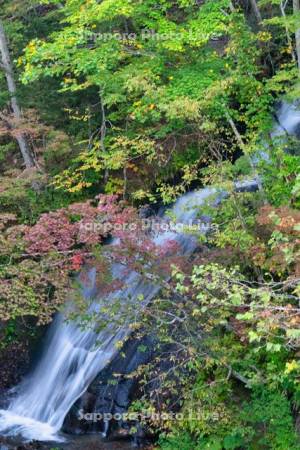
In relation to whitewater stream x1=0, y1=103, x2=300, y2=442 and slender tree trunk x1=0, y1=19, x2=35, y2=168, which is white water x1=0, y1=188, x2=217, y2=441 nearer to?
whitewater stream x1=0, y1=103, x2=300, y2=442

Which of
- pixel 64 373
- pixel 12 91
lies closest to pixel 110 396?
pixel 64 373

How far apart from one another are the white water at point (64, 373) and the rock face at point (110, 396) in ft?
0.58

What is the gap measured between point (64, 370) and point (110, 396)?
163 cm

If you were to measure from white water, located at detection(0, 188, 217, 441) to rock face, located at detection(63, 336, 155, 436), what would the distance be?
178mm

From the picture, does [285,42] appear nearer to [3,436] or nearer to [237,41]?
[237,41]

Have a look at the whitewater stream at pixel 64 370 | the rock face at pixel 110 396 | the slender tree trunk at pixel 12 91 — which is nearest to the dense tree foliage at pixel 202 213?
the slender tree trunk at pixel 12 91

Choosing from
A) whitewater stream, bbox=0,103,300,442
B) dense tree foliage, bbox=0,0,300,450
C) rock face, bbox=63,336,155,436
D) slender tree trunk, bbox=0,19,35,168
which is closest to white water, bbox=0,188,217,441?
whitewater stream, bbox=0,103,300,442

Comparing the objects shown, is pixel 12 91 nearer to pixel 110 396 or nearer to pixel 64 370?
pixel 64 370

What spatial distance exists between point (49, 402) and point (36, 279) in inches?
122

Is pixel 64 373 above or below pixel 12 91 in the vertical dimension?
below

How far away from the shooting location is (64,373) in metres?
11.0

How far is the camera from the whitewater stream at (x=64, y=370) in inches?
401

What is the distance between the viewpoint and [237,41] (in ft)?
33.0

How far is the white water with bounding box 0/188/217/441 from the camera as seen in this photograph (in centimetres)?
1022
